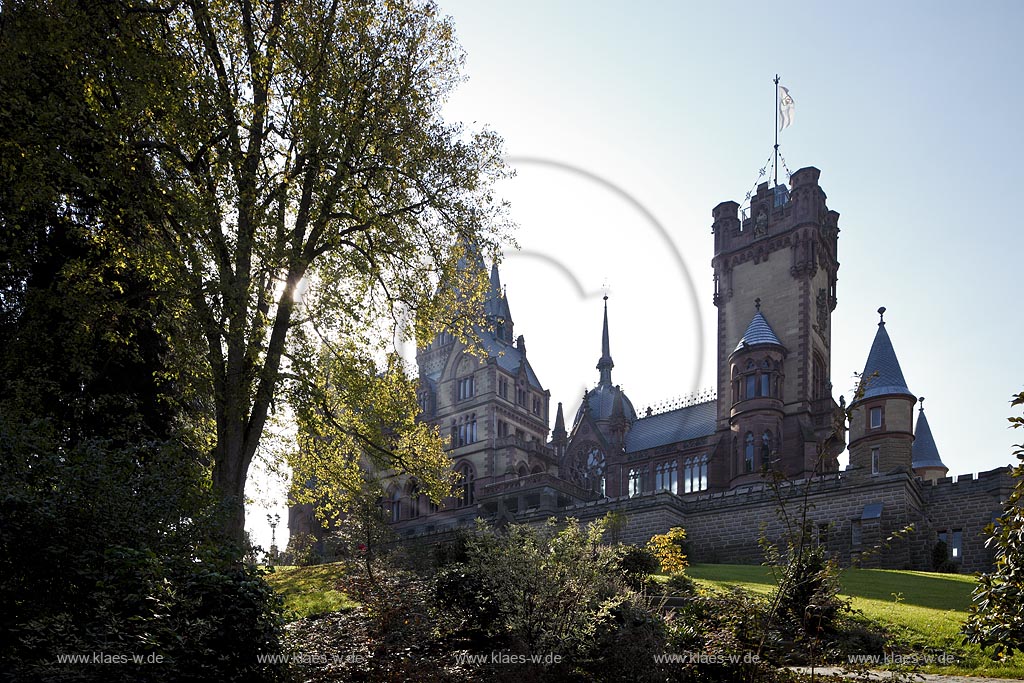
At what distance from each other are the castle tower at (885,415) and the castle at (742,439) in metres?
0.07

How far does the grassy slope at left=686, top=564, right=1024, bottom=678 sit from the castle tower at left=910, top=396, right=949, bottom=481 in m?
25.3

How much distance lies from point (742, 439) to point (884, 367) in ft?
25.2

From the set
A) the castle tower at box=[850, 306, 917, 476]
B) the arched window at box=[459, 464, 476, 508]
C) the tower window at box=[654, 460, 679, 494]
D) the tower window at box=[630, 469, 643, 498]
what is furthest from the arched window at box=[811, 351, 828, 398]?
the arched window at box=[459, 464, 476, 508]

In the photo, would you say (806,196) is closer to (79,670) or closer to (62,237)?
(62,237)

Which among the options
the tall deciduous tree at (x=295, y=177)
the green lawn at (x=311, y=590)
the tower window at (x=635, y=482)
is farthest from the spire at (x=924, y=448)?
the tall deciduous tree at (x=295, y=177)

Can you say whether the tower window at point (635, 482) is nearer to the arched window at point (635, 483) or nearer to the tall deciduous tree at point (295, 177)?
the arched window at point (635, 483)

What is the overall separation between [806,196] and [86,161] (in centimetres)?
4109

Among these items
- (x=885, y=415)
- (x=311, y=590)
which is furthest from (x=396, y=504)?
(x=311, y=590)

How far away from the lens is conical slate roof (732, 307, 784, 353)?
147 feet

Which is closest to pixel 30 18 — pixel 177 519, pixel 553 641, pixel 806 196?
pixel 177 519

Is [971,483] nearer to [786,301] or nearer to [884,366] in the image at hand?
[884,366]

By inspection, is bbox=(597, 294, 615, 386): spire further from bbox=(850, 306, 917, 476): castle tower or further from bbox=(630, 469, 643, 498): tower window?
bbox=(850, 306, 917, 476): castle tower

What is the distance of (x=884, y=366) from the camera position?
4125 centimetres

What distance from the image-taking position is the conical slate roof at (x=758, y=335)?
44.8m
